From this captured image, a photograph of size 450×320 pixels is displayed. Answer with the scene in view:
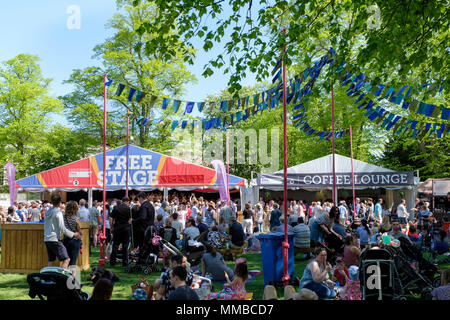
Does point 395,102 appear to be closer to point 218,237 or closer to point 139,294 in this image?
point 218,237

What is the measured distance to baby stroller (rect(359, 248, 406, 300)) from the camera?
22.9 ft

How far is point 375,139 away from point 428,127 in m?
19.9

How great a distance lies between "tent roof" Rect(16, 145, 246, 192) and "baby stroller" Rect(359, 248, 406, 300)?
18652 mm

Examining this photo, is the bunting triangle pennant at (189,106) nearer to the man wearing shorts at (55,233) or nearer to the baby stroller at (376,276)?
the man wearing shorts at (55,233)

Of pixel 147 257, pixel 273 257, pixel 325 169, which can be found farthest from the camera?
pixel 325 169

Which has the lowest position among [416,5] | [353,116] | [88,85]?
[416,5]

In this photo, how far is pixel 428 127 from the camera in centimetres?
1366

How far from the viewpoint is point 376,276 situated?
697cm

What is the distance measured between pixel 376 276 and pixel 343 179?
60.7 ft

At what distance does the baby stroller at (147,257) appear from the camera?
10.8m

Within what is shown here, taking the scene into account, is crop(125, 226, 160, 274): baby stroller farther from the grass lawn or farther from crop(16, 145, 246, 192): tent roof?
crop(16, 145, 246, 192): tent roof

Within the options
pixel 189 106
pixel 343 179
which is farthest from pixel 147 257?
pixel 343 179
